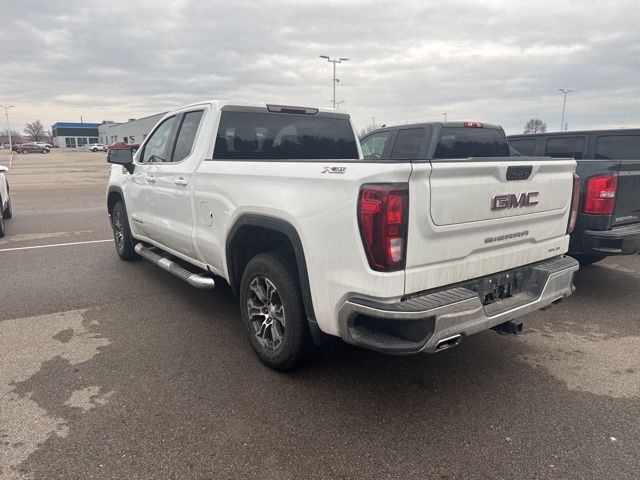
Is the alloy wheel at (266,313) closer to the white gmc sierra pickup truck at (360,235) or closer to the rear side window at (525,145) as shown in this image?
the white gmc sierra pickup truck at (360,235)

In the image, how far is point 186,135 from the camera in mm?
4648

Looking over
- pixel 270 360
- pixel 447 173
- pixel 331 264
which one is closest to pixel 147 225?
pixel 270 360

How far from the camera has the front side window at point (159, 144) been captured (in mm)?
5031

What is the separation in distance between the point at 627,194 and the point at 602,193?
13.4 inches

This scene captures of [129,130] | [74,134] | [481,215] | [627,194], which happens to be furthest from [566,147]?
[74,134]

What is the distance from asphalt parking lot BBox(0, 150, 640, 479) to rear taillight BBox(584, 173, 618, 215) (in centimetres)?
104

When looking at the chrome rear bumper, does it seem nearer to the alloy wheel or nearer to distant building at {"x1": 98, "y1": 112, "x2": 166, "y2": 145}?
the alloy wheel

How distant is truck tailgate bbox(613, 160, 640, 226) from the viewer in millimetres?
4746

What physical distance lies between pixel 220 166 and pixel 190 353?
1.51 meters

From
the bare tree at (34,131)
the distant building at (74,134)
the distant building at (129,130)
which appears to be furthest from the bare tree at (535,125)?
the bare tree at (34,131)

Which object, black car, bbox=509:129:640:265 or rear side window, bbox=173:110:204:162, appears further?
black car, bbox=509:129:640:265

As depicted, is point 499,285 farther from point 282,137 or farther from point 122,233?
point 122,233

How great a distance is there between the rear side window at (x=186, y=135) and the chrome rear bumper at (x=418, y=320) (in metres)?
2.60

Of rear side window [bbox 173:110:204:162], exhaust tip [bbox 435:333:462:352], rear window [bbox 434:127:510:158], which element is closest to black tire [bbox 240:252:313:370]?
exhaust tip [bbox 435:333:462:352]
